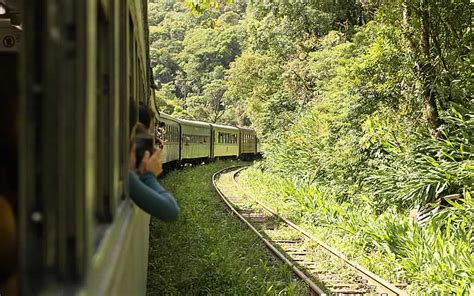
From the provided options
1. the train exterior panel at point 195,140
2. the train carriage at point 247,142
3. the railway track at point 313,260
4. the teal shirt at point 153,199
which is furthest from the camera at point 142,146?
the train carriage at point 247,142

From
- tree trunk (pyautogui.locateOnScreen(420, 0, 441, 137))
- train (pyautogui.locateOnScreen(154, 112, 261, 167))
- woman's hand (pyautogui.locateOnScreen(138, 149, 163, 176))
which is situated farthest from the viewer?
train (pyautogui.locateOnScreen(154, 112, 261, 167))

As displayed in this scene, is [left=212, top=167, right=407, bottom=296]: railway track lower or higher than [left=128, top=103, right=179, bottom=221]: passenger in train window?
lower

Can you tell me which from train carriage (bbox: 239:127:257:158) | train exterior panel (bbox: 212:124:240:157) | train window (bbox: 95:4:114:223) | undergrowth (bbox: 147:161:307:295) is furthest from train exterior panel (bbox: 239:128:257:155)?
train window (bbox: 95:4:114:223)

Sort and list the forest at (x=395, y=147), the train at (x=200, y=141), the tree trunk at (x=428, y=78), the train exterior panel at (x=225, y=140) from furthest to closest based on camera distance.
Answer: the train exterior panel at (x=225, y=140)
the train at (x=200, y=141)
the tree trunk at (x=428, y=78)
the forest at (x=395, y=147)

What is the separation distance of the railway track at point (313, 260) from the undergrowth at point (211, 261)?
0.25m

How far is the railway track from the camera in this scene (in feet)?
23.7

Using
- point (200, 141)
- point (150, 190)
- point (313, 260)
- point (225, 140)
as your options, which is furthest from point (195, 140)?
point (150, 190)

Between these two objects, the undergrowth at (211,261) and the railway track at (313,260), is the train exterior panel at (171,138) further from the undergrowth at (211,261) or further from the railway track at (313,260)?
the undergrowth at (211,261)

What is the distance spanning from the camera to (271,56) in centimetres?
2494

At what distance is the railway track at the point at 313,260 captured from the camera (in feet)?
23.7

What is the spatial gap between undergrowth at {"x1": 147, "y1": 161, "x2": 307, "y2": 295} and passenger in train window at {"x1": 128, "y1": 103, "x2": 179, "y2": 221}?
426 centimetres

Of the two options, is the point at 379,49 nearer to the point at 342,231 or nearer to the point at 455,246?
the point at 342,231

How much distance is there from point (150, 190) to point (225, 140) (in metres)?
33.8

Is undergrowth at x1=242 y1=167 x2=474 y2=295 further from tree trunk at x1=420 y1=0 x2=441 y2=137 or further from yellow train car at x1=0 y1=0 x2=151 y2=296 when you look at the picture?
yellow train car at x1=0 y1=0 x2=151 y2=296
